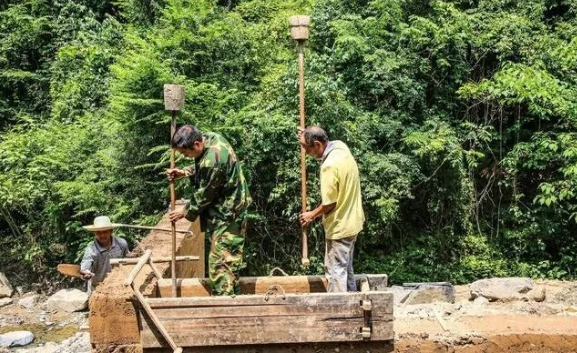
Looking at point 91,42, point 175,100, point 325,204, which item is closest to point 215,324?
point 325,204

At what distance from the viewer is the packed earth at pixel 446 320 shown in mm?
4621

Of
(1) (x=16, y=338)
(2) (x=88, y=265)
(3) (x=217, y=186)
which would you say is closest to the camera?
(3) (x=217, y=186)

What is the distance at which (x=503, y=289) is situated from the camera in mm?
7559

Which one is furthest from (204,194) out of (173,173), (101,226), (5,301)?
(5,301)

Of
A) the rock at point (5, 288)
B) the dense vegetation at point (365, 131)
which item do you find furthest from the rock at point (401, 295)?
the rock at point (5, 288)

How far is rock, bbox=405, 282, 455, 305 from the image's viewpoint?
7.77 metres

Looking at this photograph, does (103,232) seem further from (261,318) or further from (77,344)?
(77,344)

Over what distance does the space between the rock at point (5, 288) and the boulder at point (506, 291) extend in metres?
7.08

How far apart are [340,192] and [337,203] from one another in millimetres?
88

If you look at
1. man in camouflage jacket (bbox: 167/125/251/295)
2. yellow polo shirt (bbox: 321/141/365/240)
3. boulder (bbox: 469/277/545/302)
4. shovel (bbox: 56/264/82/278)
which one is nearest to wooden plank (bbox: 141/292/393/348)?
man in camouflage jacket (bbox: 167/125/251/295)

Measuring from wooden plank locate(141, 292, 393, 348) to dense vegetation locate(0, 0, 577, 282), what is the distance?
4.75m

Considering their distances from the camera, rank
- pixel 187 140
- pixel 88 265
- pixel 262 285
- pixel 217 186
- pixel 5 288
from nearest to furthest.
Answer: pixel 187 140, pixel 217 186, pixel 262 285, pixel 88 265, pixel 5 288

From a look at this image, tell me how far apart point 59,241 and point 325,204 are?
6786 mm

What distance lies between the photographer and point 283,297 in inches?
151
